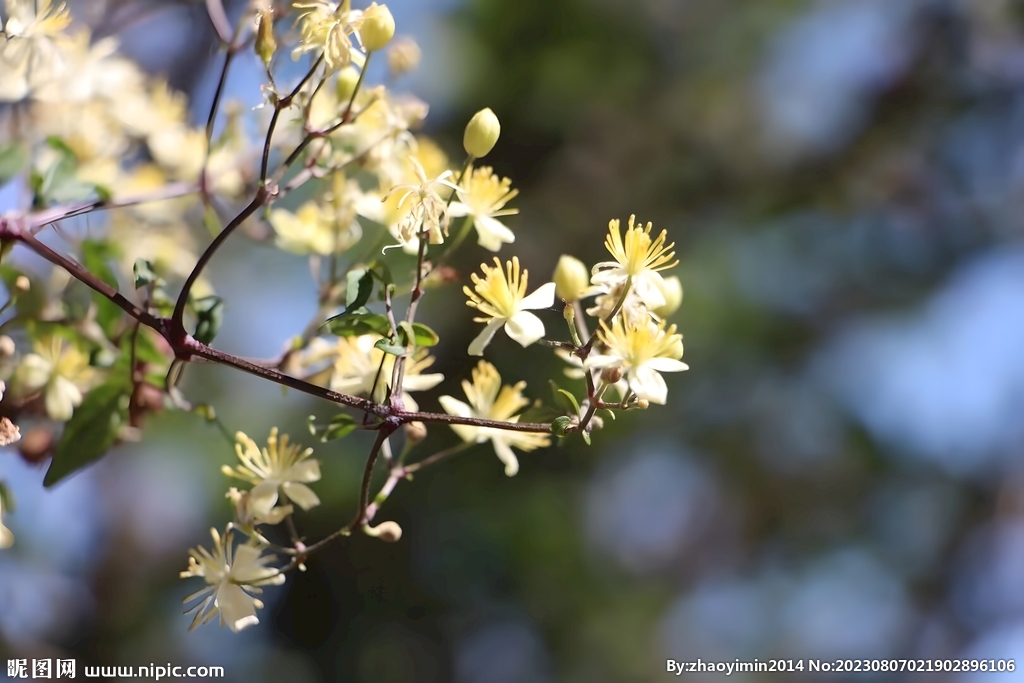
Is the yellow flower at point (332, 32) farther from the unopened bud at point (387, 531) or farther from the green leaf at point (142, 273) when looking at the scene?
the unopened bud at point (387, 531)

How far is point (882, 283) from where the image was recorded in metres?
2.63

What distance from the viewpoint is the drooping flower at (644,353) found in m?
0.45

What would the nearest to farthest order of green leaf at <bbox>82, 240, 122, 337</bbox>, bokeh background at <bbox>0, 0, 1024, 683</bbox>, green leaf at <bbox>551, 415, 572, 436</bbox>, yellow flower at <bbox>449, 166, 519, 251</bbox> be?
green leaf at <bbox>551, 415, 572, 436</bbox> → yellow flower at <bbox>449, 166, 519, 251</bbox> → green leaf at <bbox>82, 240, 122, 337</bbox> → bokeh background at <bbox>0, 0, 1024, 683</bbox>

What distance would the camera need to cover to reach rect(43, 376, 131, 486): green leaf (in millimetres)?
602

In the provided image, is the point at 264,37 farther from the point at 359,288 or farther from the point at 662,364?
the point at 662,364

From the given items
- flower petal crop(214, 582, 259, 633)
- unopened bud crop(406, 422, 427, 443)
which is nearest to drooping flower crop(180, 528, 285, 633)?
flower petal crop(214, 582, 259, 633)

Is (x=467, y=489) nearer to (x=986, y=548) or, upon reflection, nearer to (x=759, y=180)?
(x=759, y=180)

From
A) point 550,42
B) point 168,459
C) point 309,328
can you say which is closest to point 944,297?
point 550,42

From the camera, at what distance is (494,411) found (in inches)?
24.7

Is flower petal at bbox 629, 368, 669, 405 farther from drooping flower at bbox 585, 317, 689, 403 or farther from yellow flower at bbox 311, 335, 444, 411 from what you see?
yellow flower at bbox 311, 335, 444, 411

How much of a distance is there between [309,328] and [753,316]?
2.08 meters

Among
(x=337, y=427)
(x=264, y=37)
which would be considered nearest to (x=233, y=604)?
(x=337, y=427)

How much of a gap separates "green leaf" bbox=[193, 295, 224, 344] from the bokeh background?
1704 mm

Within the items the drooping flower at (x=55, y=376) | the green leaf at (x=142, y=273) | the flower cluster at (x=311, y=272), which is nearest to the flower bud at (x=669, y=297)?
the flower cluster at (x=311, y=272)
